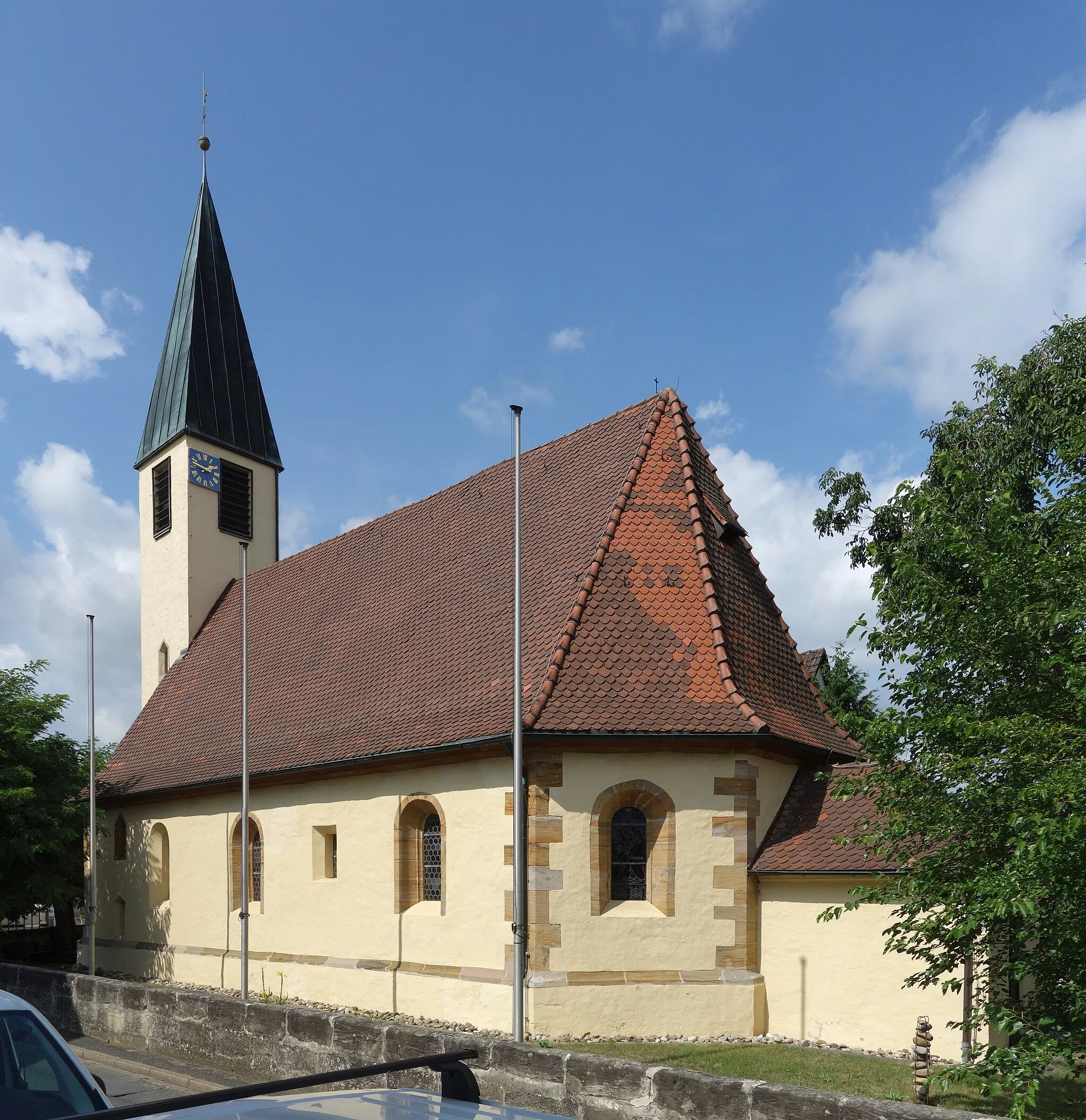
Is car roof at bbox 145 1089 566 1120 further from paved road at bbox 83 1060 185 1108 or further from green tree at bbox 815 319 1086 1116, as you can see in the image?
paved road at bbox 83 1060 185 1108

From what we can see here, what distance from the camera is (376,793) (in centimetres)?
1648

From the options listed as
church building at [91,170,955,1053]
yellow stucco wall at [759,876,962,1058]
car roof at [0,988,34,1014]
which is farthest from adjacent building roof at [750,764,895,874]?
car roof at [0,988,34,1014]

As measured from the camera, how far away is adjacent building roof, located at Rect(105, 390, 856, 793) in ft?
47.8

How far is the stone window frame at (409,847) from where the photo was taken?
51.7 ft

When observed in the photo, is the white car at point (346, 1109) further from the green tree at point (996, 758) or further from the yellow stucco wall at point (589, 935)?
the yellow stucco wall at point (589, 935)

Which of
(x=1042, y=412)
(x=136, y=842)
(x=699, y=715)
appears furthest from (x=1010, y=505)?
(x=136, y=842)

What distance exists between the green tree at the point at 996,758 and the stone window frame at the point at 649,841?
5.28 metres

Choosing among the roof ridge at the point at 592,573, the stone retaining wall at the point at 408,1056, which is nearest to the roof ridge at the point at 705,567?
the roof ridge at the point at 592,573

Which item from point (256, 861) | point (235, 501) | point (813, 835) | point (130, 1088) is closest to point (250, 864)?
point (256, 861)

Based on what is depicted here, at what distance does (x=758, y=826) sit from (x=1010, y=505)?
24.3ft

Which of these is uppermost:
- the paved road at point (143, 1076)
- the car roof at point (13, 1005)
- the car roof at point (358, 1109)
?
the car roof at point (358, 1109)

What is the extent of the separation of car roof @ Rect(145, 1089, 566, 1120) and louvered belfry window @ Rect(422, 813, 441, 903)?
1342 centimetres

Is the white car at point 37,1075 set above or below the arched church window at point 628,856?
above

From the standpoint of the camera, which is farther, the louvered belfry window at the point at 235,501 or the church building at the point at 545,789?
the louvered belfry window at the point at 235,501
